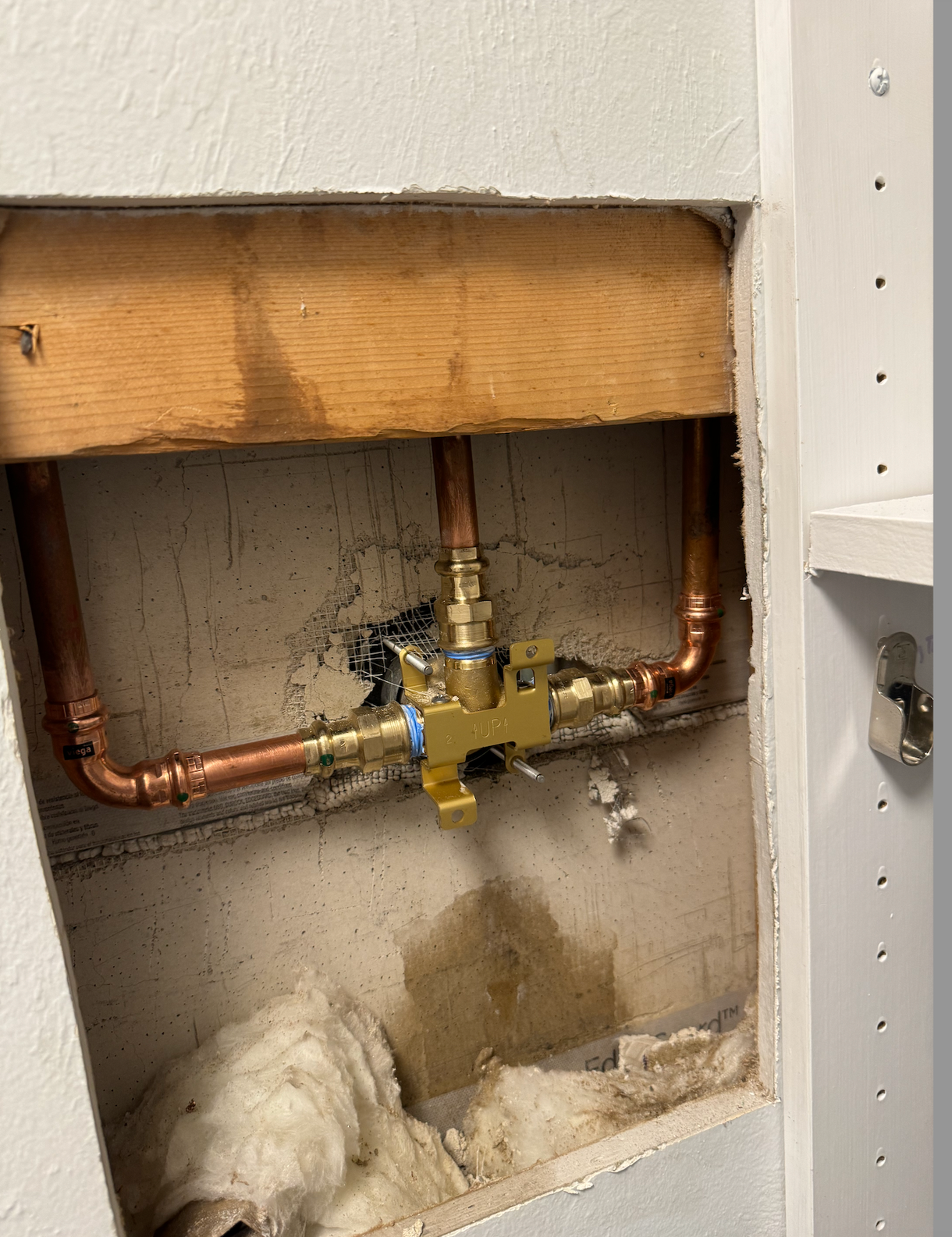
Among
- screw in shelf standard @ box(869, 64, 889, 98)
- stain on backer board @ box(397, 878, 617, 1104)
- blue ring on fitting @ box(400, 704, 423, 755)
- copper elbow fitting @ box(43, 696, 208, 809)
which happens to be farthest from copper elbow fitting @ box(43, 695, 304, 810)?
screw in shelf standard @ box(869, 64, 889, 98)

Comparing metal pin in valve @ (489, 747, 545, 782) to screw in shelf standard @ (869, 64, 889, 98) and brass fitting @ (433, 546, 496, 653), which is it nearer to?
brass fitting @ (433, 546, 496, 653)

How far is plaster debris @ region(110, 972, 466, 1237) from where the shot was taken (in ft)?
2.42

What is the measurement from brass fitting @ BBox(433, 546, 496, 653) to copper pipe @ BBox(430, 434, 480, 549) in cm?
1

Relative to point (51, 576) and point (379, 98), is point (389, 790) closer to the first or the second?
point (51, 576)

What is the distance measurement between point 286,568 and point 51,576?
0.76 ft

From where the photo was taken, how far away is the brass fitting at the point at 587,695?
89 centimetres

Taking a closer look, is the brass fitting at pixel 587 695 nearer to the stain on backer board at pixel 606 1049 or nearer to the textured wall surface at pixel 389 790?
the textured wall surface at pixel 389 790

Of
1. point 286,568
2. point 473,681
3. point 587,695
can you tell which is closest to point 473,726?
point 473,681

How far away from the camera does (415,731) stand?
2.68 feet

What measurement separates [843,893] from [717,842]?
0.40 m

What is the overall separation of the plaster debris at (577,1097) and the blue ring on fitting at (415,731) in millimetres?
468

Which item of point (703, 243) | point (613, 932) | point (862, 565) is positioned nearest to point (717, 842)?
point (613, 932)

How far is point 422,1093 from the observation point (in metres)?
1.02

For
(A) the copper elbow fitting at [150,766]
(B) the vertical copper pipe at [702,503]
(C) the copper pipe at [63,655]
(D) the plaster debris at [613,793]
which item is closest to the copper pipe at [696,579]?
(B) the vertical copper pipe at [702,503]
